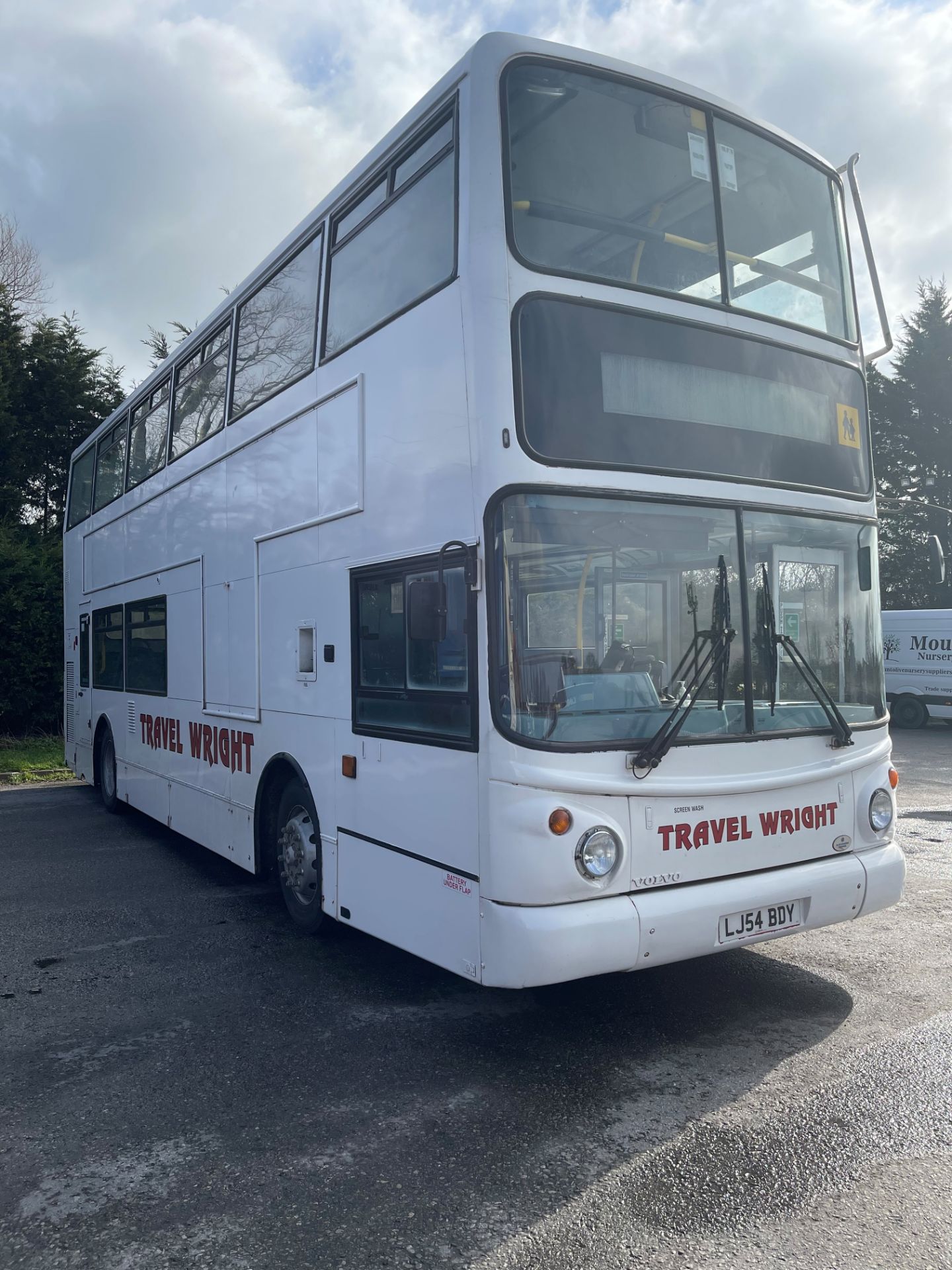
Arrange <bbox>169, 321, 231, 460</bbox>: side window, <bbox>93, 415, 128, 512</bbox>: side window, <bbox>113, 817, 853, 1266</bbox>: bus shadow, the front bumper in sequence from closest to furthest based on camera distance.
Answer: <bbox>113, 817, 853, 1266</bbox>: bus shadow → the front bumper → <bbox>169, 321, 231, 460</bbox>: side window → <bbox>93, 415, 128, 512</bbox>: side window

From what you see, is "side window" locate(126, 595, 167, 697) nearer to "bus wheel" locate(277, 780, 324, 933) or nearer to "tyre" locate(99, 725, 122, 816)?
"tyre" locate(99, 725, 122, 816)

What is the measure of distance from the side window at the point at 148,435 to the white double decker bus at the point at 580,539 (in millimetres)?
3545

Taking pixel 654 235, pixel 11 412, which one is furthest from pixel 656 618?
pixel 11 412

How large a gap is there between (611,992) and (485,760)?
181 cm

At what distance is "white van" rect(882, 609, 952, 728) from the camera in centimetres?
2231

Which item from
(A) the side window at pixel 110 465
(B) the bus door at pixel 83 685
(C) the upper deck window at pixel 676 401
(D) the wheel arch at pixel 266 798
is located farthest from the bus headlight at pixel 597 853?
(B) the bus door at pixel 83 685

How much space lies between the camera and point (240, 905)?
726 centimetres

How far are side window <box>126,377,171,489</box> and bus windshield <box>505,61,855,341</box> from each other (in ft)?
18.0

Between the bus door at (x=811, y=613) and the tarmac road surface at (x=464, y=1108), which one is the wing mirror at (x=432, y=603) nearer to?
the bus door at (x=811, y=613)

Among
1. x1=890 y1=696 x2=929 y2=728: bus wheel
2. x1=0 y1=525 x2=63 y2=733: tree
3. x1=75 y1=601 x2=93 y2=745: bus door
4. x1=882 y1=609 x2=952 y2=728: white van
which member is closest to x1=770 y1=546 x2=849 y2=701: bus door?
x1=75 y1=601 x2=93 y2=745: bus door

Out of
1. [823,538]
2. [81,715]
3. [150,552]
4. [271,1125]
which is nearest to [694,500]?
[823,538]

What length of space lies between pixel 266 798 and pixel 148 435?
15.3 feet

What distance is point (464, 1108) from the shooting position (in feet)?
12.6

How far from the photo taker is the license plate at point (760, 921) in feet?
14.2
